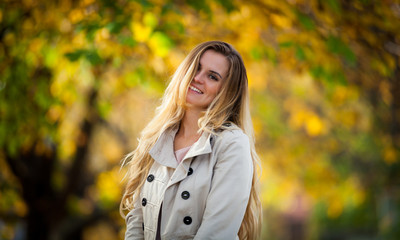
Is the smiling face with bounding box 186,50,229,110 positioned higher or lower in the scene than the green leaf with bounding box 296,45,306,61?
higher

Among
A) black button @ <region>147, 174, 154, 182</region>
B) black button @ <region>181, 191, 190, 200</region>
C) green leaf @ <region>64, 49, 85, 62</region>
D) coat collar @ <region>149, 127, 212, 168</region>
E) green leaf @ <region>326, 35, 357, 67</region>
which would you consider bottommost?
green leaf @ <region>64, 49, 85, 62</region>

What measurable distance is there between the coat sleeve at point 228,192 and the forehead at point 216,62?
0.41m

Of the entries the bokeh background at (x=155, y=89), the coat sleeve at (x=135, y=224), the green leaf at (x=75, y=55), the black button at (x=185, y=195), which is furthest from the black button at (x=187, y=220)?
the green leaf at (x=75, y=55)

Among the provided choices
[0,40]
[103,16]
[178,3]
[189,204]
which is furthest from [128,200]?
[0,40]

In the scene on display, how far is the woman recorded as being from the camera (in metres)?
2.12

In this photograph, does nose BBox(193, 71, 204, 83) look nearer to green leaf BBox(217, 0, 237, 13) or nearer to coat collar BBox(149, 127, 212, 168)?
coat collar BBox(149, 127, 212, 168)

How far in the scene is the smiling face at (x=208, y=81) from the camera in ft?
7.79

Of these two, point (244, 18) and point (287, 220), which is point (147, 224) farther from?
point (287, 220)

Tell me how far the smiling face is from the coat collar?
0.69 ft

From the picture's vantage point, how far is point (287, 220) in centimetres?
Result: 2550

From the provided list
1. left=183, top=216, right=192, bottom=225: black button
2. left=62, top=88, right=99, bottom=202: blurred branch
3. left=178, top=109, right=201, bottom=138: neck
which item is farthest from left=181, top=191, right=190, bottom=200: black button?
left=62, top=88, right=99, bottom=202: blurred branch

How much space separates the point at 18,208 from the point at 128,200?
6287mm

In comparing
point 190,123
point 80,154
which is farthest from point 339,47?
point 80,154

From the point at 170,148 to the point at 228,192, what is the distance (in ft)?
1.66
